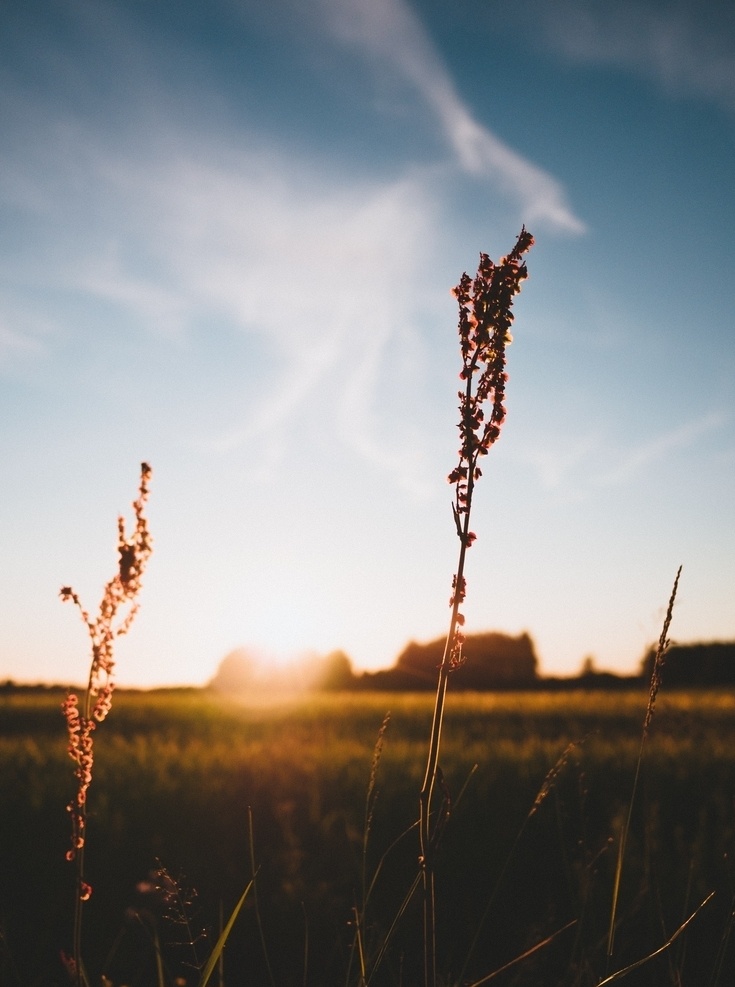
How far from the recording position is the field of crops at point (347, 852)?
12.6 ft

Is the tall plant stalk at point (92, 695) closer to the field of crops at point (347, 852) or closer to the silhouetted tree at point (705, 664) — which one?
the field of crops at point (347, 852)

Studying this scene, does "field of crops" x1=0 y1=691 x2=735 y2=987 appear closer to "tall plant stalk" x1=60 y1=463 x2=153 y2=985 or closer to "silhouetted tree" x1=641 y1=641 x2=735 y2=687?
"tall plant stalk" x1=60 y1=463 x2=153 y2=985

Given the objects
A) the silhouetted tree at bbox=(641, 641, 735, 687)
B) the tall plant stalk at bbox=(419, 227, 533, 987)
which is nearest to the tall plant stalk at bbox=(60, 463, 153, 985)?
the tall plant stalk at bbox=(419, 227, 533, 987)

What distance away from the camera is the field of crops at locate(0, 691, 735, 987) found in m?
3.84

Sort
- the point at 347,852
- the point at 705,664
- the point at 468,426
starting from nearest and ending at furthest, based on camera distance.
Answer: the point at 468,426 → the point at 347,852 → the point at 705,664

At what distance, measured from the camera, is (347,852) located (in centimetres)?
556

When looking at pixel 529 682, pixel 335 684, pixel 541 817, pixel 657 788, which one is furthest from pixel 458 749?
pixel 335 684

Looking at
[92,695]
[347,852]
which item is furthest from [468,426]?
[347,852]

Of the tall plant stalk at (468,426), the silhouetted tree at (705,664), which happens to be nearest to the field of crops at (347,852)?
the tall plant stalk at (468,426)

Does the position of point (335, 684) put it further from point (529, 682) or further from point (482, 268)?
point (482, 268)

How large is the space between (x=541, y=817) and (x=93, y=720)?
514 cm

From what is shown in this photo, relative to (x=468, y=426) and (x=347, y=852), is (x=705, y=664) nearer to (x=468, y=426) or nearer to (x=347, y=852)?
(x=347, y=852)

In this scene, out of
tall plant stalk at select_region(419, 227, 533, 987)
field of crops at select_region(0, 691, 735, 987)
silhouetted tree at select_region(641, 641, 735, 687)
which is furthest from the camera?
silhouetted tree at select_region(641, 641, 735, 687)

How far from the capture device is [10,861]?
17.6 feet
